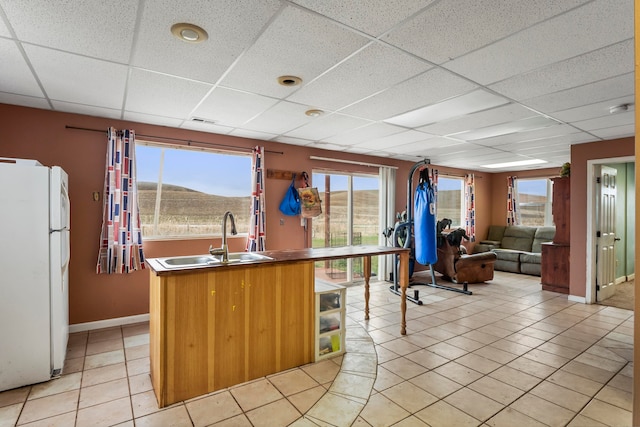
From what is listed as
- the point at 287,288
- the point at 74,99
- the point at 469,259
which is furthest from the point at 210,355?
the point at 469,259

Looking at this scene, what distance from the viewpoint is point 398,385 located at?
8.24 ft

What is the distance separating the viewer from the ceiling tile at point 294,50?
1.88m

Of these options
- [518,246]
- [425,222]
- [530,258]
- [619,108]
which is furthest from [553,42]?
[518,246]

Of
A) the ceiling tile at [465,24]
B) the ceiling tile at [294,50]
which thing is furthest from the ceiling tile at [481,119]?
the ceiling tile at [294,50]

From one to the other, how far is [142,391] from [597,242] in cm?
611

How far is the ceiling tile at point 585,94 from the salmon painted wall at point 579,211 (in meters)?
2.17

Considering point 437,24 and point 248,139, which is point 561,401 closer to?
point 437,24

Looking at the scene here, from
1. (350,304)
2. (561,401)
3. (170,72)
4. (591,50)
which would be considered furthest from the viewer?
(350,304)

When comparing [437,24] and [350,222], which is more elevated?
[437,24]

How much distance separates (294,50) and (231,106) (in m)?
1.38

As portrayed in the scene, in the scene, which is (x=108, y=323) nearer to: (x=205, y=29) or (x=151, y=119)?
(x=151, y=119)

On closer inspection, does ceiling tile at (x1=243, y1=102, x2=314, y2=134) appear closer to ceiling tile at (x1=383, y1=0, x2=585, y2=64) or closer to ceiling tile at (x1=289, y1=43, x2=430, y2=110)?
ceiling tile at (x1=289, y1=43, x2=430, y2=110)

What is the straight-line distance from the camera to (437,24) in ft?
6.11

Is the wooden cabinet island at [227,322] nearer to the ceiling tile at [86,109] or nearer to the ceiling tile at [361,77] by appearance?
the ceiling tile at [361,77]
